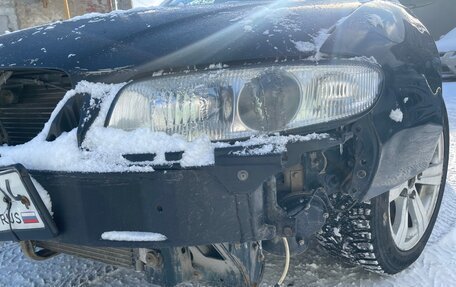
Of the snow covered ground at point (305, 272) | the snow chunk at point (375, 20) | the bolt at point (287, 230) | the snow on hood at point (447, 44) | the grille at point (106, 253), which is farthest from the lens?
the snow on hood at point (447, 44)

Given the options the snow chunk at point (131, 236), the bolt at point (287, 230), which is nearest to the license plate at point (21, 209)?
the snow chunk at point (131, 236)

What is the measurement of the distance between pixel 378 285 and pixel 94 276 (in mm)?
1451

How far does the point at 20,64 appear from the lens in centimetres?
172

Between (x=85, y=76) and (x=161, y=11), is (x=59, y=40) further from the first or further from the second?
(x=161, y=11)

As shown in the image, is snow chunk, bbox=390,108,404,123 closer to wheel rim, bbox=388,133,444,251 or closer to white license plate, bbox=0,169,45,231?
wheel rim, bbox=388,133,444,251

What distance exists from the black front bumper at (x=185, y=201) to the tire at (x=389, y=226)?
1.86ft

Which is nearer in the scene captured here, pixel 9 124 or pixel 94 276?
pixel 9 124

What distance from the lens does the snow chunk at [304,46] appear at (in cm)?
149

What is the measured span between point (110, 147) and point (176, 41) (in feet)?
1.40

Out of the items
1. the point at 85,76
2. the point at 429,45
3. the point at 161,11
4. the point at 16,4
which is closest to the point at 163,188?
the point at 85,76

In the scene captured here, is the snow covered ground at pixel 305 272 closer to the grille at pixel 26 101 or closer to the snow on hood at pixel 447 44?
the grille at pixel 26 101

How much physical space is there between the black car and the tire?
32cm

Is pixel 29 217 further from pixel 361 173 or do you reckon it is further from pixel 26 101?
pixel 361 173

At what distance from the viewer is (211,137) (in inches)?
58.4
